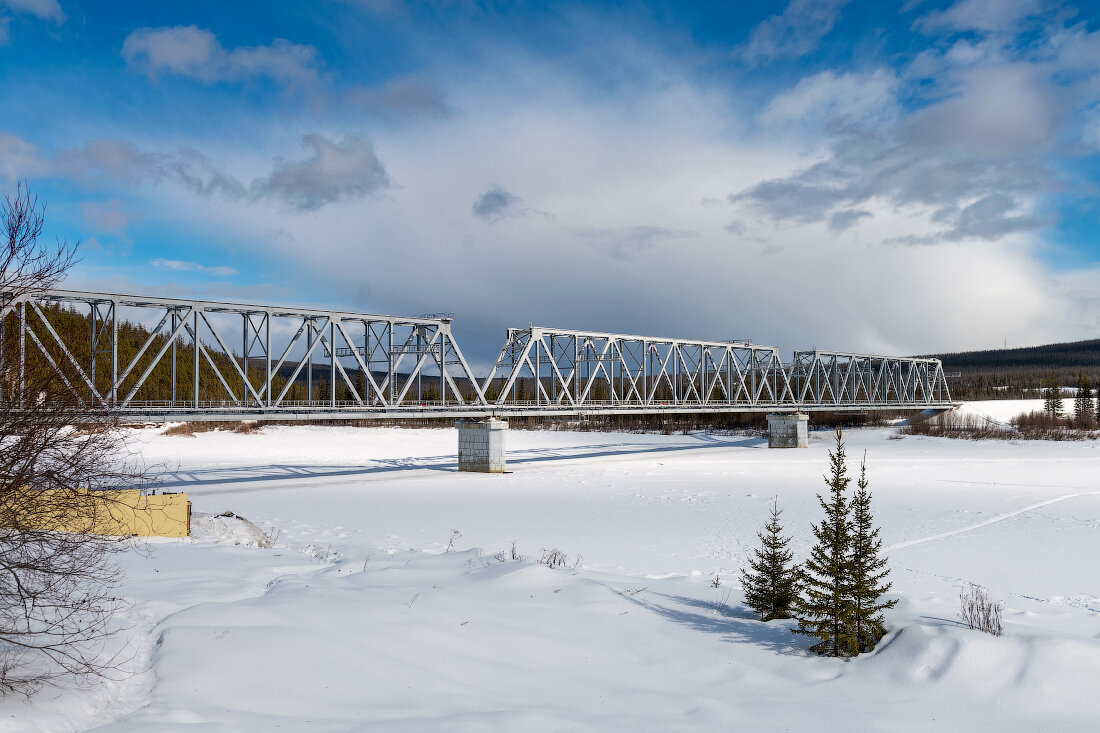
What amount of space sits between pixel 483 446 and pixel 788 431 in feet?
165

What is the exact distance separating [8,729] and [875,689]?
10.1m

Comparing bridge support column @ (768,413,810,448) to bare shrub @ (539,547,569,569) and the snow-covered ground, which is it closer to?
the snow-covered ground

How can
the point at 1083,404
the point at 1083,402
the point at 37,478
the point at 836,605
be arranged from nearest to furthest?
the point at 37,478 < the point at 836,605 < the point at 1083,402 < the point at 1083,404

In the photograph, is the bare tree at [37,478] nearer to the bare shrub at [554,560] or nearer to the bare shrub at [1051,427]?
the bare shrub at [554,560]

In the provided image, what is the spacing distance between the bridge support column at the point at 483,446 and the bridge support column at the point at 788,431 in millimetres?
47155

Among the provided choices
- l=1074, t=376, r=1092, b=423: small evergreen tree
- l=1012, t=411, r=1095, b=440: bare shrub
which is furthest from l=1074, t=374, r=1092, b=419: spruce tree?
l=1012, t=411, r=1095, b=440: bare shrub

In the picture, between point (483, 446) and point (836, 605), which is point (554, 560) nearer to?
point (836, 605)

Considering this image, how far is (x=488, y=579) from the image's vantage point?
13.8m


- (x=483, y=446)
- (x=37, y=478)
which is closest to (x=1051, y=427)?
(x=483, y=446)

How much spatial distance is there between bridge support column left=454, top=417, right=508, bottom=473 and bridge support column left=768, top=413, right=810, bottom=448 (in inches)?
1857

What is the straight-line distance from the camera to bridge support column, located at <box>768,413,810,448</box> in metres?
90.5

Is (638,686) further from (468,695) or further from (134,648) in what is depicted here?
(134,648)

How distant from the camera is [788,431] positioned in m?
91.0

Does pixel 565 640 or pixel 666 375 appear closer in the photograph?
pixel 565 640
